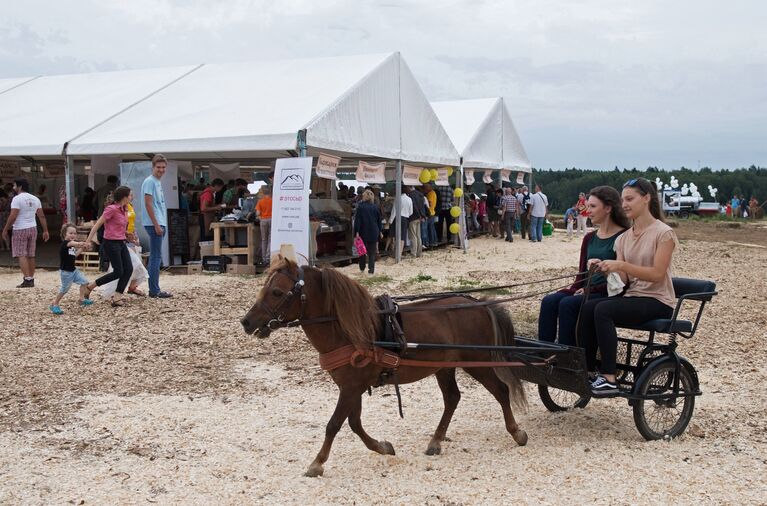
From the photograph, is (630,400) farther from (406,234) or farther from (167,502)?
(406,234)

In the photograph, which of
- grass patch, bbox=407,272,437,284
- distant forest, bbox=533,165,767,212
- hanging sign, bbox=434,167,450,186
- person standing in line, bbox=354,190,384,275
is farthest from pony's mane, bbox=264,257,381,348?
distant forest, bbox=533,165,767,212

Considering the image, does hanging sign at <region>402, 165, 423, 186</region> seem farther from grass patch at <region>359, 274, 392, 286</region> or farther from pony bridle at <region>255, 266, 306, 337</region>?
pony bridle at <region>255, 266, 306, 337</region>

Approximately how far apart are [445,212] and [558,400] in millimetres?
15332

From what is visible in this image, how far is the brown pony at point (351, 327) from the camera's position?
13.3 ft

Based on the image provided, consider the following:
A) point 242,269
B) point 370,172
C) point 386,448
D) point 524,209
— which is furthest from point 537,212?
point 386,448

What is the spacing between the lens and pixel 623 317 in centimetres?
474

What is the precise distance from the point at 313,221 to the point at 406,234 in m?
4.13

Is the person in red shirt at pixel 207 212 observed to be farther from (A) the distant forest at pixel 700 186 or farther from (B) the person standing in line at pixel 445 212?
(A) the distant forest at pixel 700 186

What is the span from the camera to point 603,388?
4766 mm

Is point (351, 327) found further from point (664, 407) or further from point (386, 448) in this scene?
point (664, 407)

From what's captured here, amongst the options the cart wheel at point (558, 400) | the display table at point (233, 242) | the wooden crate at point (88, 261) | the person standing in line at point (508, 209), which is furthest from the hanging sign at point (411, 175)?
the cart wheel at point (558, 400)

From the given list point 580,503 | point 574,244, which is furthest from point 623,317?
point 574,244

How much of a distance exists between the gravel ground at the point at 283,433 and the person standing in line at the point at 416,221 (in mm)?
9174

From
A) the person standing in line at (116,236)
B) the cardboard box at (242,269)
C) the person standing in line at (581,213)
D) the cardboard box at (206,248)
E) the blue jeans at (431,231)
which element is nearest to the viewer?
the person standing in line at (116,236)
